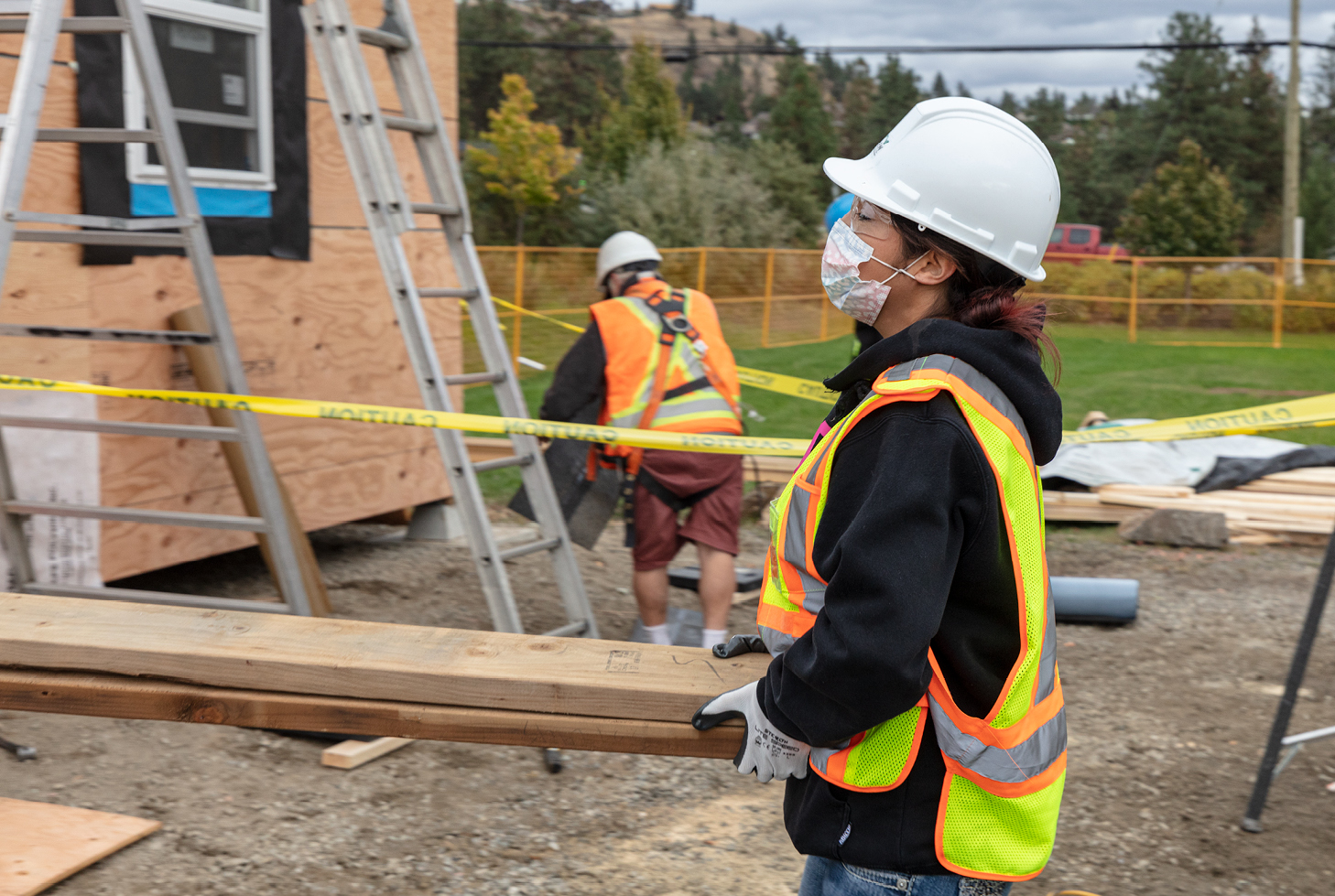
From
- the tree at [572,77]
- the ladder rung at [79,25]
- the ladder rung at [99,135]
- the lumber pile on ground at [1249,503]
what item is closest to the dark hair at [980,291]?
the ladder rung at [99,135]

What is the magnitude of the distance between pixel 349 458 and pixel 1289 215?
32875mm

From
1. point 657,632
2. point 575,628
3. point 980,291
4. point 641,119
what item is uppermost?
point 641,119

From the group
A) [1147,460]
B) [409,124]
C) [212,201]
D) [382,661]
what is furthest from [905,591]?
[1147,460]

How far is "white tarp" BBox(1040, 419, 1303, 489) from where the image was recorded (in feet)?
30.1

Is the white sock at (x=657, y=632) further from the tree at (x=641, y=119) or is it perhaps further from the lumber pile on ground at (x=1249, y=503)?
the tree at (x=641, y=119)

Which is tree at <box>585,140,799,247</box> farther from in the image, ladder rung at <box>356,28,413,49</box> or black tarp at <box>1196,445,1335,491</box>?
ladder rung at <box>356,28,413,49</box>

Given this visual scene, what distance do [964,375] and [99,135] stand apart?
11.7 feet

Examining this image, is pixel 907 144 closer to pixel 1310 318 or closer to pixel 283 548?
pixel 283 548

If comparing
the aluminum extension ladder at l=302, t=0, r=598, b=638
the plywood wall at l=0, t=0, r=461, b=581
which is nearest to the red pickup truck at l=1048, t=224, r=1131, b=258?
the plywood wall at l=0, t=0, r=461, b=581

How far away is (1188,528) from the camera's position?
825 centimetres

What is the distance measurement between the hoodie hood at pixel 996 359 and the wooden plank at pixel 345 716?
69 cm

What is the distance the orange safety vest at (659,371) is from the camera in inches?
210

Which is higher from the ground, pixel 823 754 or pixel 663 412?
pixel 663 412

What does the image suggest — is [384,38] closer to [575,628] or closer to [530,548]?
[530,548]
